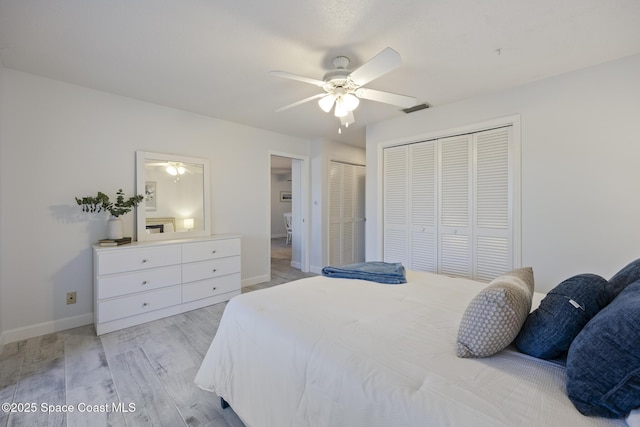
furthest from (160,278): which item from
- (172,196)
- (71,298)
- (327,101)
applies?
(327,101)

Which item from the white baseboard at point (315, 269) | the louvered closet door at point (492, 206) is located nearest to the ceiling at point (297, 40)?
the louvered closet door at point (492, 206)

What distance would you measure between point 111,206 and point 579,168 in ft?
14.4

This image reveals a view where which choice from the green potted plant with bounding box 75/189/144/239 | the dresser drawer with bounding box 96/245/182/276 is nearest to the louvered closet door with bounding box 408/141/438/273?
the dresser drawer with bounding box 96/245/182/276

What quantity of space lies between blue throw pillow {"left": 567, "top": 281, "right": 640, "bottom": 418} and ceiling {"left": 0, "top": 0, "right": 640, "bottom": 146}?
171 centimetres

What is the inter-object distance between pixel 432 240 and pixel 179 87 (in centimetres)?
320

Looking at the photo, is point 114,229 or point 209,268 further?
point 209,268

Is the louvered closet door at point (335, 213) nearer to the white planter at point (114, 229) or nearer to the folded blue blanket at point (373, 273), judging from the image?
the folded blue blanket at point (373, 273)

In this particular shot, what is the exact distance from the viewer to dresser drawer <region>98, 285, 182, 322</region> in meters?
2.50

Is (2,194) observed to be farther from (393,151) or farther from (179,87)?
(393,151)

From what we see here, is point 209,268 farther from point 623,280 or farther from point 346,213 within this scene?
point 623,280

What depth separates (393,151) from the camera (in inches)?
143

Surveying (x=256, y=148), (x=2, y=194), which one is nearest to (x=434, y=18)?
(x=256, y=148)

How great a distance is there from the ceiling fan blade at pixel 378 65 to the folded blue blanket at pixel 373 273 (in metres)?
1.39

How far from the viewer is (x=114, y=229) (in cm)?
272
